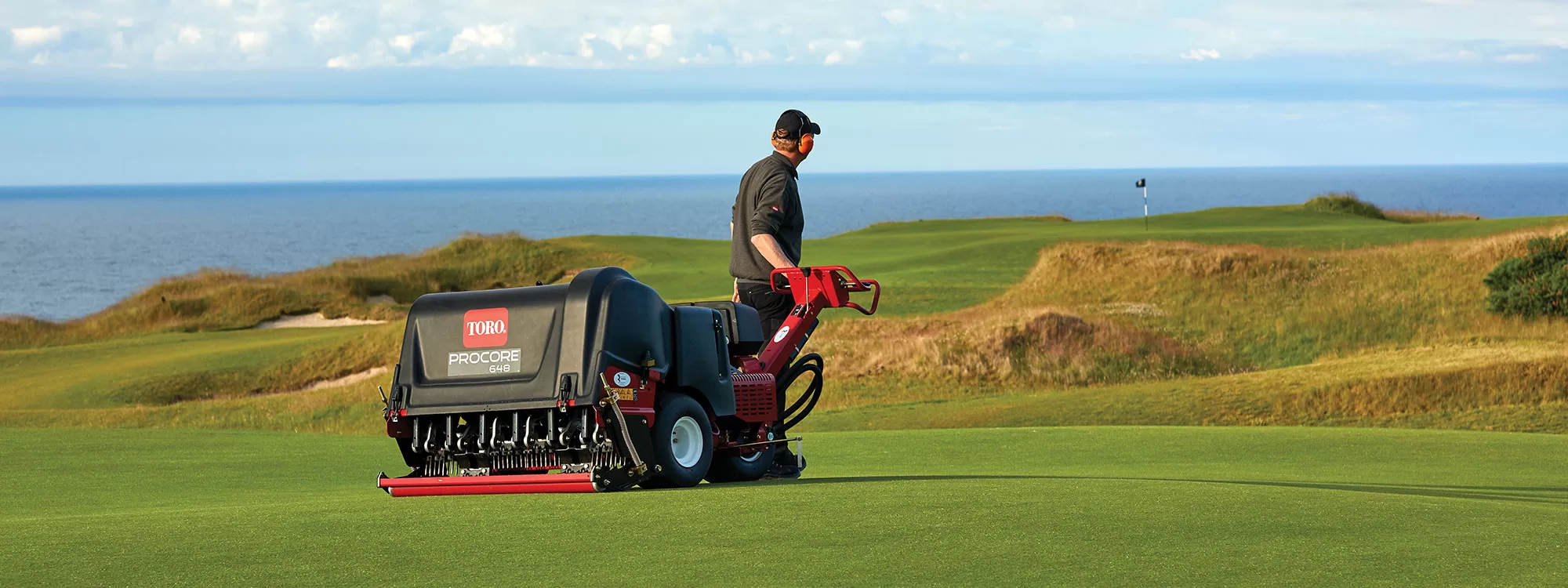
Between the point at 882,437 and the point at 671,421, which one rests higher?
the point at 671,421

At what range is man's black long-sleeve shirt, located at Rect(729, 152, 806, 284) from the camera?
9047 mm

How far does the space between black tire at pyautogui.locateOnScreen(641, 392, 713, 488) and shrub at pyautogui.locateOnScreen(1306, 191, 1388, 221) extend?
2469 inches

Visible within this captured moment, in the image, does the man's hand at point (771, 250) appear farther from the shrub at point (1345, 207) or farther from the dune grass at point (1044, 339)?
the shrub at point (1345, 207)

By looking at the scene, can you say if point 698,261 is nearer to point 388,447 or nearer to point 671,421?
point 388,447

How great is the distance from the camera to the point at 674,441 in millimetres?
8164

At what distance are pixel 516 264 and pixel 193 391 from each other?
913 inches

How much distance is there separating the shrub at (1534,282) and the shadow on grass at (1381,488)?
19725mm

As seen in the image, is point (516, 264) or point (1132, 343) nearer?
point (1132, 343)

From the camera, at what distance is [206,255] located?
129 metres

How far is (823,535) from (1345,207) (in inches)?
2628

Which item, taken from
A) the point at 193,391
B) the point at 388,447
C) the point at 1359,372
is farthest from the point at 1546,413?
the point at 193,391

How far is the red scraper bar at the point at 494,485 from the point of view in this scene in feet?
25.2

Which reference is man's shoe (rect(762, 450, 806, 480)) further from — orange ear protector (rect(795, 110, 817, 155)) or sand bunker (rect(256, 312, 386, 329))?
sand bunker (rect(256, 312, 386, 329))

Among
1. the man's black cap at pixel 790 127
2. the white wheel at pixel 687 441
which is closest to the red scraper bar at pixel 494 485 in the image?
the white wheel at pixel 687 441
